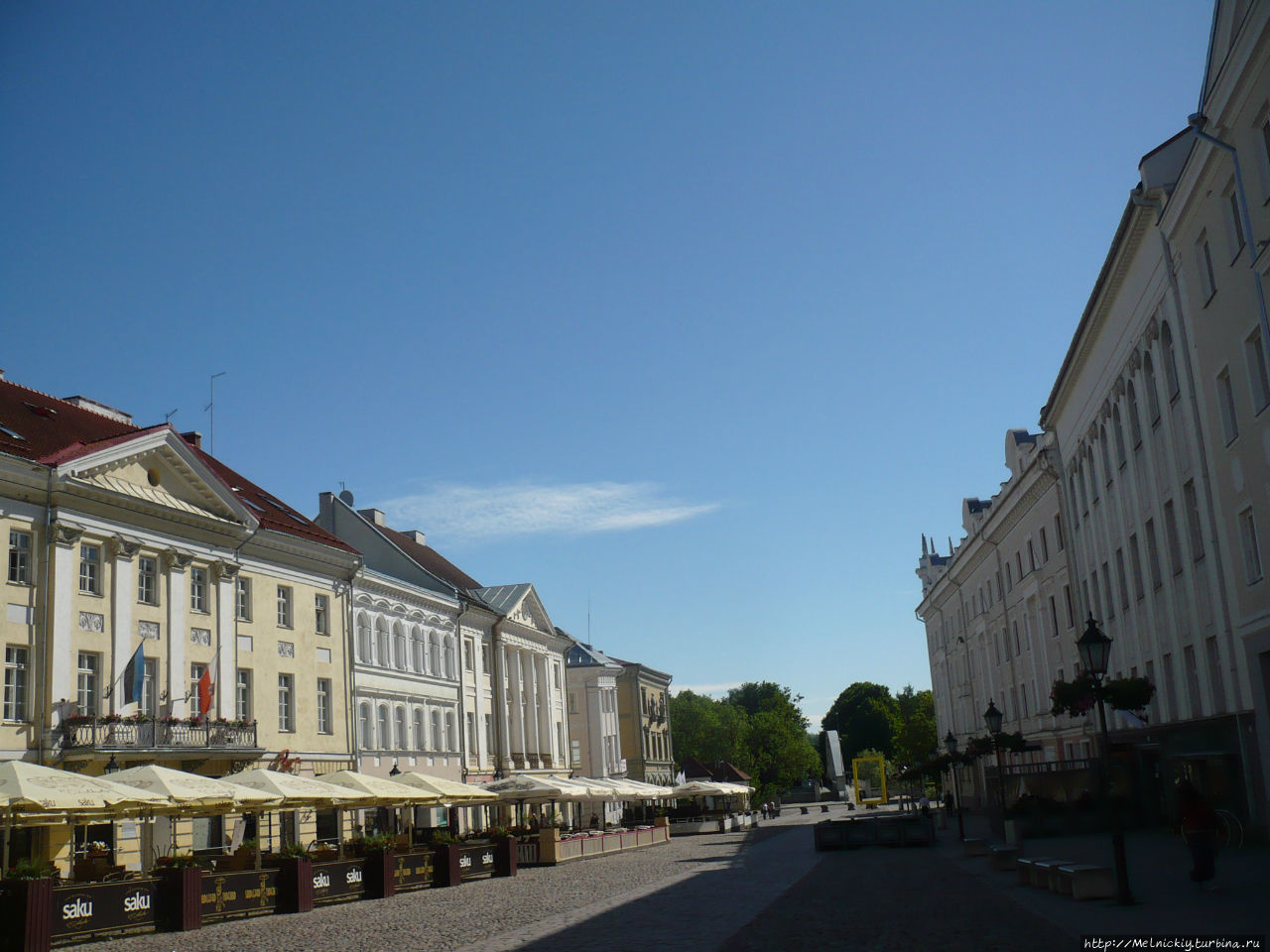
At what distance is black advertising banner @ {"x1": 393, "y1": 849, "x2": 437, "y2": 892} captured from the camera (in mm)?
28830

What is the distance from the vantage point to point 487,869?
110 ft

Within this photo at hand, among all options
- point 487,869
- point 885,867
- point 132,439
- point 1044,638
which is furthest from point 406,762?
point 1044,638

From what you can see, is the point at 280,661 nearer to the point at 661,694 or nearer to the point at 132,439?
the point at 132,439

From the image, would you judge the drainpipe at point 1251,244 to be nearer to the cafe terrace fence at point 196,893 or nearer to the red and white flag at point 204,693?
the cafe terrace fence at point 196,893

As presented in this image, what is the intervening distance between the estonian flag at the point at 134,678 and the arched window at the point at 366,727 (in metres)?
12.8

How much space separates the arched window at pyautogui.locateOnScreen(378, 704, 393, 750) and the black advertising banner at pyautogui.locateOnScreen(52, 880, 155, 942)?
2315 cm

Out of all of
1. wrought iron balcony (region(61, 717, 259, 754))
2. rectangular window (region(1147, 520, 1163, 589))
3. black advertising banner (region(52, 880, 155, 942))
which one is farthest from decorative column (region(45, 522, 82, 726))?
rectangular window (region(1147, 520, 1163, 589))

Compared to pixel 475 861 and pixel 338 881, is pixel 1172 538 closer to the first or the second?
pixel 475 861

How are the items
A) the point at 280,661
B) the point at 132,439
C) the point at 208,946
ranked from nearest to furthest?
the point at 208,946 < the point at 132,439 < the point at 280,661

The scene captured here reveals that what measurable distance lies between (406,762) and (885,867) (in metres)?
22.1

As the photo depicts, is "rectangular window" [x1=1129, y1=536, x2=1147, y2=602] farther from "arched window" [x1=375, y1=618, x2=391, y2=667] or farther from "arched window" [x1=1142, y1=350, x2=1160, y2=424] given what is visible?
"arched window" [x1=375, y1=618, x2=391, y2=667]

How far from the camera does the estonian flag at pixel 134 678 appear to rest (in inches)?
1207

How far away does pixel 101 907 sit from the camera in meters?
20.3

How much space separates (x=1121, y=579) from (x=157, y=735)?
90.9ft
